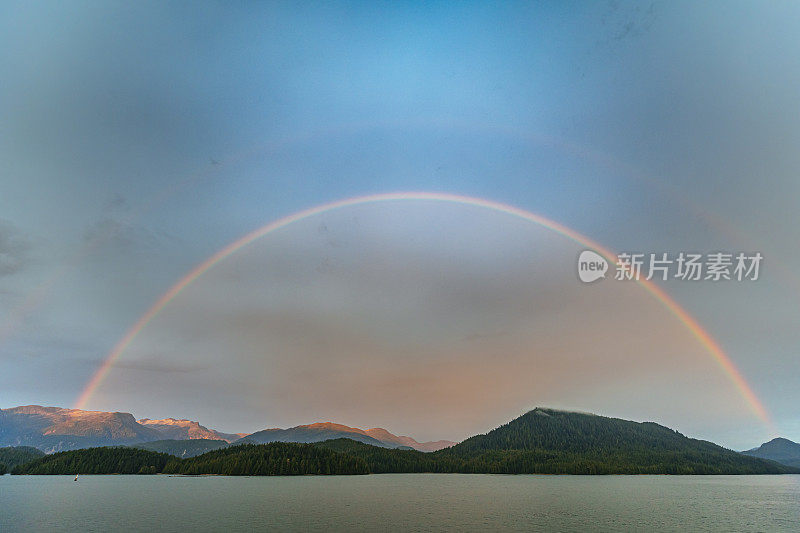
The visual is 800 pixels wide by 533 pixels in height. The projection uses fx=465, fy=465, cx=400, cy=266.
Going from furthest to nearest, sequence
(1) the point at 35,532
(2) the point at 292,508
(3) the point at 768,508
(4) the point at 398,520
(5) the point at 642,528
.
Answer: (3) the point at 768,508
(2) the point at 292,508
(4) the point at 398,520
(5) the point at 642,528
(1) the point at 35,532

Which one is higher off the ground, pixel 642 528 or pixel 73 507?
pixel 642 528

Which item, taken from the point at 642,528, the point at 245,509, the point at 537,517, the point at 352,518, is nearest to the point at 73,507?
the point at 245,509

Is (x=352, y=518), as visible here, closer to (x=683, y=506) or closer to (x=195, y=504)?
(x=195, y=504)

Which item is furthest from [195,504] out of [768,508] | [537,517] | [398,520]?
[768,508]

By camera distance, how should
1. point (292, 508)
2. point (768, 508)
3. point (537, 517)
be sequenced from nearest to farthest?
point (537, 517), point (292, 508), point (768, 508)

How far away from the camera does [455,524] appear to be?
272 feet

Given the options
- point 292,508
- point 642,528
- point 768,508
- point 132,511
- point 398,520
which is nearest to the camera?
point 642,528

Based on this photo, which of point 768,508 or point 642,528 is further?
point 768,508

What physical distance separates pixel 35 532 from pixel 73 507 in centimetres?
4932

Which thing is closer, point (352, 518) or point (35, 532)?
point (35, 532)

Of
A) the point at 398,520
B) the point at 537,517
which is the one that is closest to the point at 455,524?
the point at 398,520

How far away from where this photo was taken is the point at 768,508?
11919 centimetres

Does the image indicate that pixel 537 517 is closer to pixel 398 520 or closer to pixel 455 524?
pixel 455 524

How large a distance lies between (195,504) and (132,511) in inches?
795
